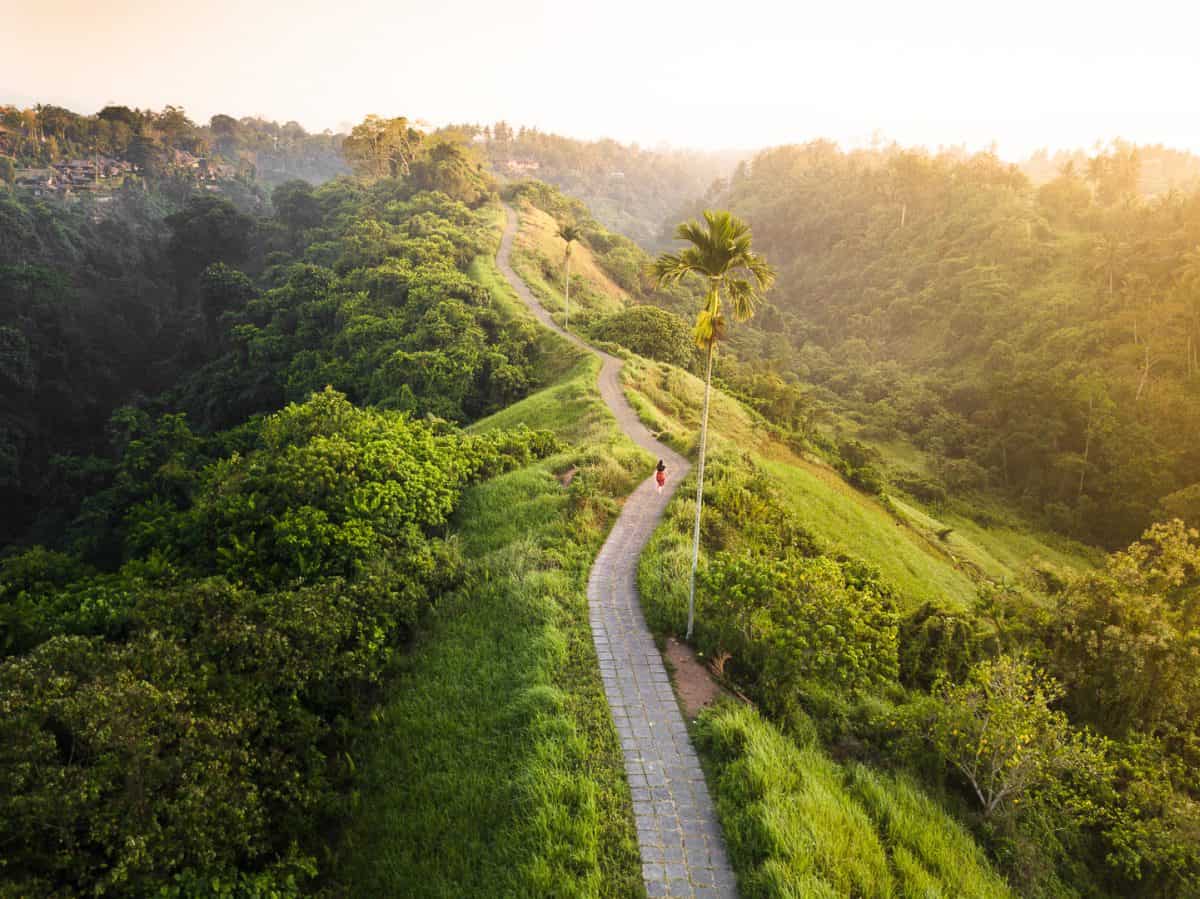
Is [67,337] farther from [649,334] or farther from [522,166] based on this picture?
[522,166]

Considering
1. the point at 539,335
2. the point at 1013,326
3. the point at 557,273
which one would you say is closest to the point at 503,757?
the point at 539,335

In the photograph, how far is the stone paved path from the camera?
8.12 metres

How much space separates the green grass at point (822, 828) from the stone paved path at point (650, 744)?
0.32m

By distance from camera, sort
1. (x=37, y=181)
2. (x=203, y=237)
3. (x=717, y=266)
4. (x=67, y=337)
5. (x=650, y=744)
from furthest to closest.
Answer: (x=37, y=181)
(x=203, y=237)
(x=67, y=337)
(x=717, y=266)
(x=650, y=744)

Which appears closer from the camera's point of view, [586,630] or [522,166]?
[586,630]

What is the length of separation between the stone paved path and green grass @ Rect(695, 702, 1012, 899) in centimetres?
32

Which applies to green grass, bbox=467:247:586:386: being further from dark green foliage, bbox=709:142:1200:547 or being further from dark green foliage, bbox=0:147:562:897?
dark green foliage, bbox=709:142:1200:547

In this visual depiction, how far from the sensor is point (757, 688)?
38.5ft

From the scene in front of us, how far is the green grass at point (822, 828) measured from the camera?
7746 millimetres

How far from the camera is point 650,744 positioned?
10.2m

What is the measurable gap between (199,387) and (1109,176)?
358 feet

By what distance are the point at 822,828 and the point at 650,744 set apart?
2878 mm

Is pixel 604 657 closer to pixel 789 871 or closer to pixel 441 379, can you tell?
pixel 789 871

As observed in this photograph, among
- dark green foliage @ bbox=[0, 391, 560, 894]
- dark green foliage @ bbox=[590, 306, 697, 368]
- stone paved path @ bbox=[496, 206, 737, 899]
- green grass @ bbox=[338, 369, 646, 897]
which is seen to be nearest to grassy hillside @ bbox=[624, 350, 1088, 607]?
stone paved path @ bbox=[496, 206, 737, 899]
